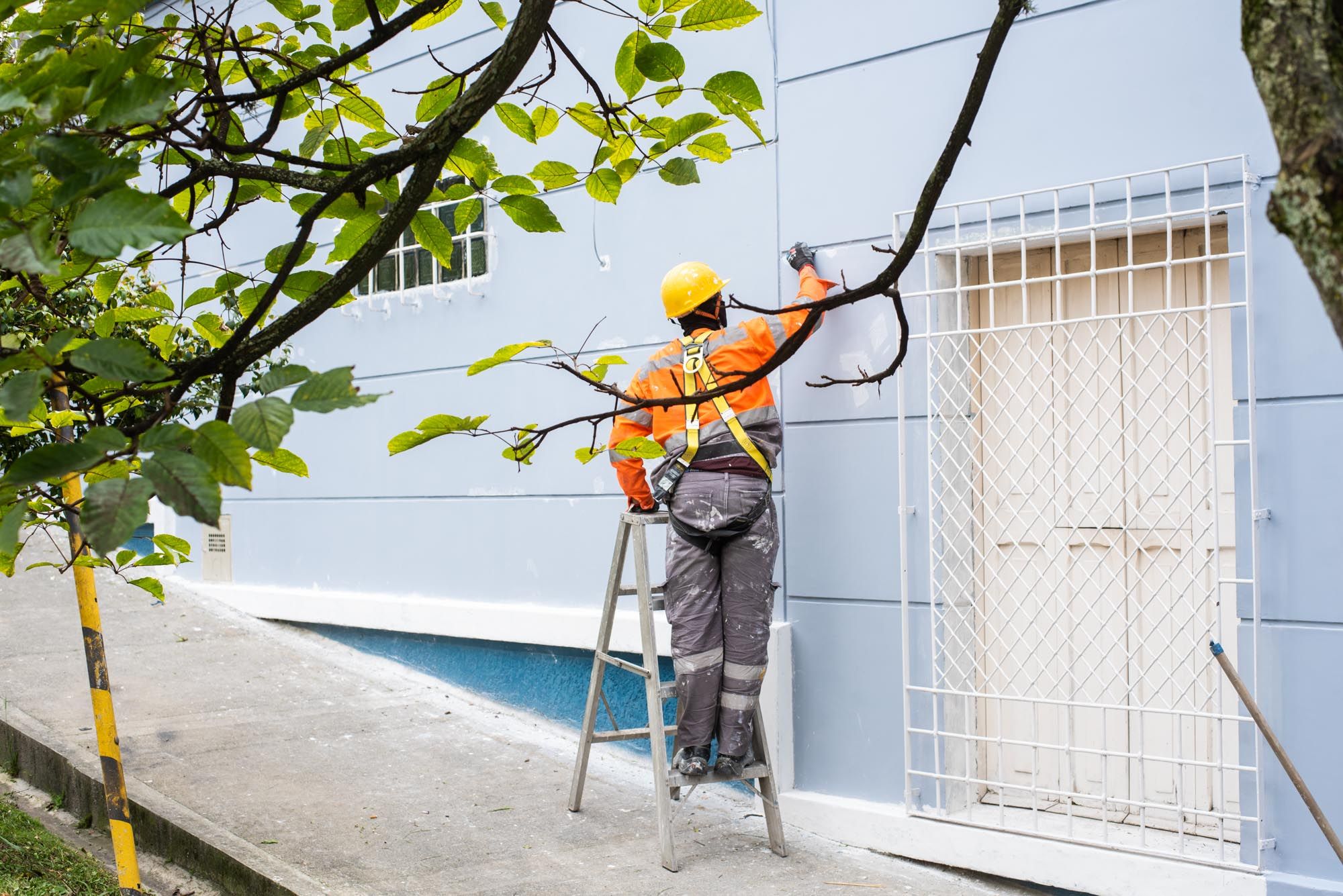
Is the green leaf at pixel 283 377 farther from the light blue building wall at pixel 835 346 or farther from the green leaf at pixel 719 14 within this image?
the light blue building wall at pixel 835 346

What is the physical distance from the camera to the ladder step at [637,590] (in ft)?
14.9

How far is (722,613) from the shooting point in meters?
4.45

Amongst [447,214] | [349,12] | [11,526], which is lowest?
[11,526]

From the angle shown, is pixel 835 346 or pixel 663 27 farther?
pixel 835 346

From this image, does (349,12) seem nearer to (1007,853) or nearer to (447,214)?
(1007,853)

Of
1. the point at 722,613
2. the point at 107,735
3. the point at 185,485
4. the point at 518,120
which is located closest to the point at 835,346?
the point at 722,613

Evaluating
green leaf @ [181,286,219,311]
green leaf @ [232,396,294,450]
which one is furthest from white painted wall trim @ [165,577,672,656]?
green leaf @ [232,396,294,450]

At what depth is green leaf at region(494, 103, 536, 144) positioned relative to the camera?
253 centimetres

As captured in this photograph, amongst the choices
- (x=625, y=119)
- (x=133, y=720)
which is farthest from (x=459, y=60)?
(x=133, y=720)

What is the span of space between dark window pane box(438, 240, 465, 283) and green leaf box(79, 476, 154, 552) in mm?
5101

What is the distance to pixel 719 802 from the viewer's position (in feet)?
16.5

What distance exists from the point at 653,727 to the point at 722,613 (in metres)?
0.48

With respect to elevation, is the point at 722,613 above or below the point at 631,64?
below

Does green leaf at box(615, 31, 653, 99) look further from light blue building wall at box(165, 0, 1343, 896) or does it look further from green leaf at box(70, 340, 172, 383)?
light blue building wall at box(165, 0, 1343, 896)
